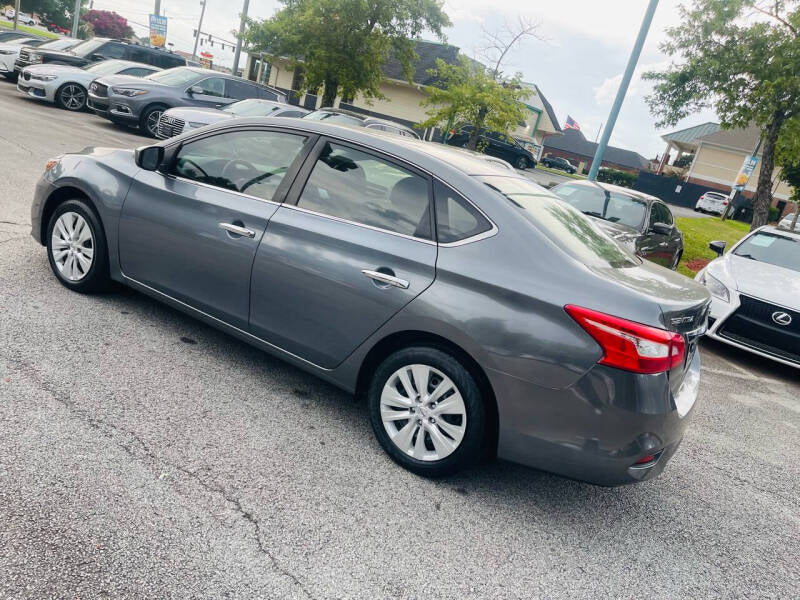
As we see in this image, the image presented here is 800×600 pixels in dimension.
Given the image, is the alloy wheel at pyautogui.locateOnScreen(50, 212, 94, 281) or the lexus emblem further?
the lexus emblem

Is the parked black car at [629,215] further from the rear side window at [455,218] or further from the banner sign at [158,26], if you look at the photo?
the banner sign at [158,26]

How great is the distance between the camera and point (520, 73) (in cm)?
1936

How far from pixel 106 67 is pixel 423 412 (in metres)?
17.0

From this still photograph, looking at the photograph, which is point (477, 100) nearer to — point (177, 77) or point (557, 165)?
point (177, 77)

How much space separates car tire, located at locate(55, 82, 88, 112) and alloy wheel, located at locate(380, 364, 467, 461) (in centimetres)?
1557

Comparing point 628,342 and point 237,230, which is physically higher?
point 628,342

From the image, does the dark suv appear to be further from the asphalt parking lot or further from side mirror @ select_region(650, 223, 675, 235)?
side mirror @ select_region(650, 223, 675, 235)

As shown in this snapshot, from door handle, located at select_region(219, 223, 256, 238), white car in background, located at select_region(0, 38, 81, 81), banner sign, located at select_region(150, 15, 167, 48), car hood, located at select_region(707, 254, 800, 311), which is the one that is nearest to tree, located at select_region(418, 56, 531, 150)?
car hood, located at select_region(707, 254, 800, 311)

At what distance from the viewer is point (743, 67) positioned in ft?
42.1

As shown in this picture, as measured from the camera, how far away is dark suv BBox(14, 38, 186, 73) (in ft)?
57.1

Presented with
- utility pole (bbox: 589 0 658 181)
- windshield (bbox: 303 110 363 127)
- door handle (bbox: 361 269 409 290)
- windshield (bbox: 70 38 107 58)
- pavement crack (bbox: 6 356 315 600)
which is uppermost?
utility pole (bbox: 589 0 658 181)

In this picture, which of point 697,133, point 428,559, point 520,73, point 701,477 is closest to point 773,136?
point 520,73

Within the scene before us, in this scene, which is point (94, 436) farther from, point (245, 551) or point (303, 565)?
point (303, 565)

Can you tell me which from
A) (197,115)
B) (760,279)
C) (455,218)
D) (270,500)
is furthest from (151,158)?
(197,115)
